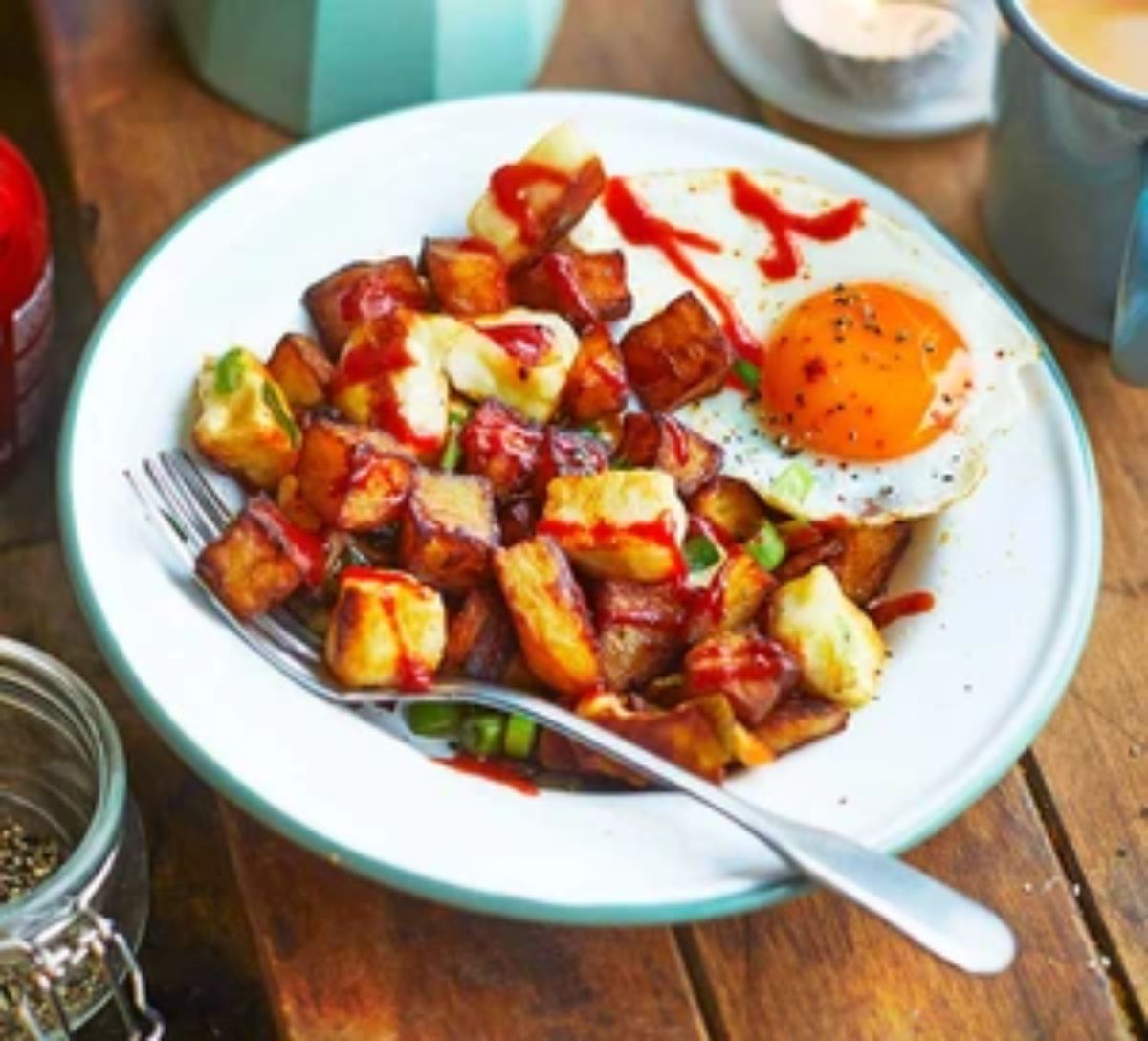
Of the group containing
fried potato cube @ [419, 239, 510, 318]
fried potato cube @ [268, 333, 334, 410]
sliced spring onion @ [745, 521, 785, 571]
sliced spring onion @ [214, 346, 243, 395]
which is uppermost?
fried potato cube @ [419, 239, 510, 318]

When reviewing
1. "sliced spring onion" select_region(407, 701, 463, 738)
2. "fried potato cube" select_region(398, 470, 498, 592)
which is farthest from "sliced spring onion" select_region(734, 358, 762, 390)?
"sliced spring onion" select_region(407, 701, 463, 738)

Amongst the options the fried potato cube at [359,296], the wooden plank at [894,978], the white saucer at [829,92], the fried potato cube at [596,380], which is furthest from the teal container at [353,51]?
the wooden plank at [894,978]

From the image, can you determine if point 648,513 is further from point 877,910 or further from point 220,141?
point 220,141

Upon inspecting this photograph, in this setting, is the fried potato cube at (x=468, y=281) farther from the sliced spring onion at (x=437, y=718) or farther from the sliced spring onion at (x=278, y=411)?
the sliced spring onion at (x=437, y=718)

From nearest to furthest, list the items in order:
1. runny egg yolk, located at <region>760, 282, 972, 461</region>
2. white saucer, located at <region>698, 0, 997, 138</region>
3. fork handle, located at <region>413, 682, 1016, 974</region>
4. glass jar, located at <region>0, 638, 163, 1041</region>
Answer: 1. fork handle, located at <region>413, 682, 1016, 974</region>
2. glass jar, located at <region>0, 638, 163, 1041</region>
3. runny egg yolk, located at <region>760, 282, 972, 461</region>
4. white saucer, located at <region>698, 0, 997, 138</region>

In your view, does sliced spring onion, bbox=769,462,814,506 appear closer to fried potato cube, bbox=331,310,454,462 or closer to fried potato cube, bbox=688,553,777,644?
fried potato cube, bbox=688,553,777,644

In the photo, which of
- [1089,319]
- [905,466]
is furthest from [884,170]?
[905,466]
